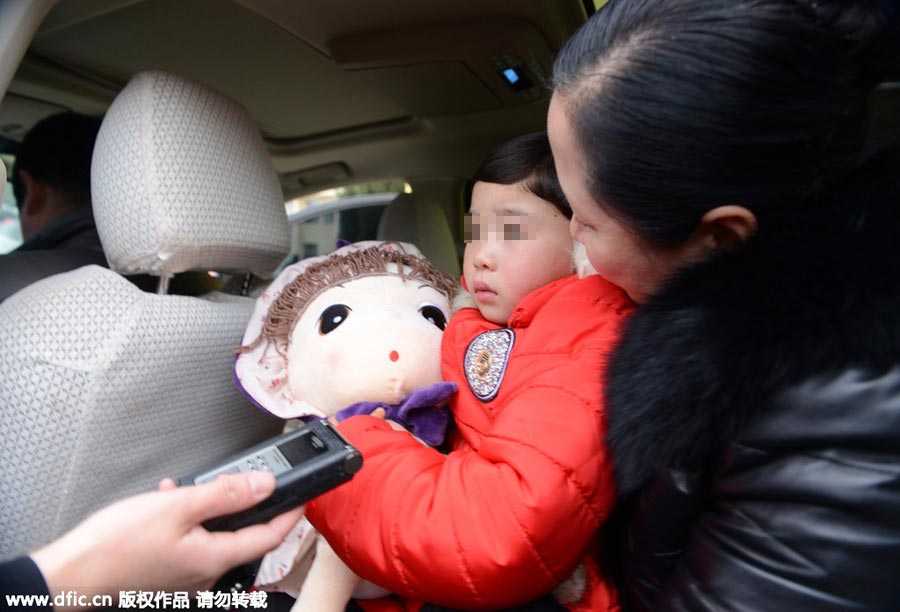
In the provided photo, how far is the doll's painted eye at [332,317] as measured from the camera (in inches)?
56.3

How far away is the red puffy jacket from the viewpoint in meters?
0.91

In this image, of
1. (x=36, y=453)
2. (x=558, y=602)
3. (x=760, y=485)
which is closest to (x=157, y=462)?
(x=36, y=453)

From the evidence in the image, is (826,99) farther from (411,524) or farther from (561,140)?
(411,524)

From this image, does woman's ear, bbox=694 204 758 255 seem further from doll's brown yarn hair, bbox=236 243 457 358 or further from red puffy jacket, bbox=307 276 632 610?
doll's brown yarn hair, bbox=236 243 457 358

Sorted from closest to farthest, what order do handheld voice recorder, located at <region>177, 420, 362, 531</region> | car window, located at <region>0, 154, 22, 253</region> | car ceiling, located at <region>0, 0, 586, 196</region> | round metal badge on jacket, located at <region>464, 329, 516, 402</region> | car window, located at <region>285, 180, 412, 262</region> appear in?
handheld voice recorder, located at <region>177, 420, 362, 531</region>, round metal badge on jacket, located at <region>464, 329, 516, 402</region>, car ceiling, located at <region>0, 0, 586, 196</region>, car window, located at <region>0, 154, 22, 253</region>, car window, located at <region>285, 180, 412, 262</region>

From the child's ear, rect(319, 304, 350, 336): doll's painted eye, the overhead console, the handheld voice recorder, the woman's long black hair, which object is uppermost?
the overhead console

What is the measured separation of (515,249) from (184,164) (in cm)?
73

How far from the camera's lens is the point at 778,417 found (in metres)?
0.76

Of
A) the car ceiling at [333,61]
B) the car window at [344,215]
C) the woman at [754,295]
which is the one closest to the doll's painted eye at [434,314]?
the woman at [754,295]

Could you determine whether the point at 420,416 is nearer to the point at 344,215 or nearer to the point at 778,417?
the point at 778,417

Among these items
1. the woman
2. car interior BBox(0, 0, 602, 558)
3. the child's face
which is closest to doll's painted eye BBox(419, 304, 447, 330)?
the child's face

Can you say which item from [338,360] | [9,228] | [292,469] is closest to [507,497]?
[292,469]

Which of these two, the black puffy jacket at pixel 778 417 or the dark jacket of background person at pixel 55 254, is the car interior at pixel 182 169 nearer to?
the dark jacket of background person at pixel 55 254

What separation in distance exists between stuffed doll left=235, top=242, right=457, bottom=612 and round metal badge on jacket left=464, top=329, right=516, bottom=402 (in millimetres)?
59
